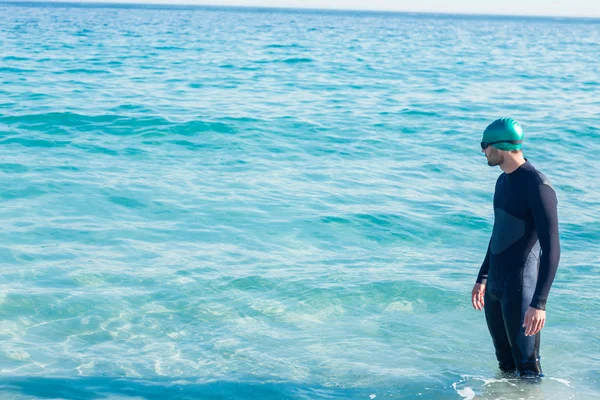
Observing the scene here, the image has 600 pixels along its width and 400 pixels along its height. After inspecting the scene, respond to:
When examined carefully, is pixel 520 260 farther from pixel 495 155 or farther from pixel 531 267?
pixel 495 155

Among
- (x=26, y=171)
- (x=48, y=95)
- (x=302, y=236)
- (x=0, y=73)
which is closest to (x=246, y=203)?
(x=302, y=236)

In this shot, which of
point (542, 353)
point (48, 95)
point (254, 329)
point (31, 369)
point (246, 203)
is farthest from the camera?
point (48, 95)

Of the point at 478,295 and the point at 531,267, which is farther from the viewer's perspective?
the point at 478,295

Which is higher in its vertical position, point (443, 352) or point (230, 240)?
point (230, 240)

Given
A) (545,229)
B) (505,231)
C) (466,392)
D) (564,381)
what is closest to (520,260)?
(505,231)

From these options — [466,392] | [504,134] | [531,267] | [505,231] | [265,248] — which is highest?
[504,134]

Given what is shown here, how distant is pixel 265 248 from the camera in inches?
356

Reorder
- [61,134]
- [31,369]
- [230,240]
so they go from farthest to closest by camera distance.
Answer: [61,134] < [230,240] < [31,369]

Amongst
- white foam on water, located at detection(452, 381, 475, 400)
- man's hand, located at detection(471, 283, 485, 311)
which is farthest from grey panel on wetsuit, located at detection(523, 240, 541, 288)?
white foam on water, located at detection(452, 381, 475, 400)

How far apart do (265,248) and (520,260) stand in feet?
15.3

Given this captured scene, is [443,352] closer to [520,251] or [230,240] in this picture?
[520,251]

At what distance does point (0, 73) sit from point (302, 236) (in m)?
19.4

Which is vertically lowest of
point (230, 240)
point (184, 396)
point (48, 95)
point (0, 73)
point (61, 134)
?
point (184, 396)

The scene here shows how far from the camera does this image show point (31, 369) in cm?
568
